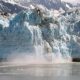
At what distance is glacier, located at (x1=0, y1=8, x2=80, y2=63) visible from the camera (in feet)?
196

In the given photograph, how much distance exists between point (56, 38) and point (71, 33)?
3729 millimetres

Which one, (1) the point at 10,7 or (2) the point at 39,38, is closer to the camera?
(2) the point at 39,38

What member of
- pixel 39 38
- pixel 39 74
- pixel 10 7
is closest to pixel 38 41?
pixel 39 38

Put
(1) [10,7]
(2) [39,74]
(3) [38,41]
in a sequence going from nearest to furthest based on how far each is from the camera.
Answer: (2) [39,74] < (3) [38,41] < (1) [10,7]

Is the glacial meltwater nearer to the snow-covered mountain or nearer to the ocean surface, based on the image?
the ocean surface

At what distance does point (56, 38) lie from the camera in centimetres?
6209

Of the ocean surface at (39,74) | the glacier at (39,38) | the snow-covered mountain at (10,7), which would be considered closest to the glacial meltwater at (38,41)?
the glacier at (39,38)

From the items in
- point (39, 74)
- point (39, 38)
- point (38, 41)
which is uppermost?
point (39, 38)

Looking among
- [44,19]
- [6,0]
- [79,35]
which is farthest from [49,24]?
[6,0]

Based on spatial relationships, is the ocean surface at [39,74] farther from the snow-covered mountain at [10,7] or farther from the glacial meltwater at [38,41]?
the snow-covered mountain at [10,7]

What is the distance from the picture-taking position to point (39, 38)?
2384 inches

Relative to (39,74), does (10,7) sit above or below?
above

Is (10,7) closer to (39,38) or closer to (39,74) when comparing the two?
(39,38)

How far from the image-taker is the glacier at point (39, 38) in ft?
196
